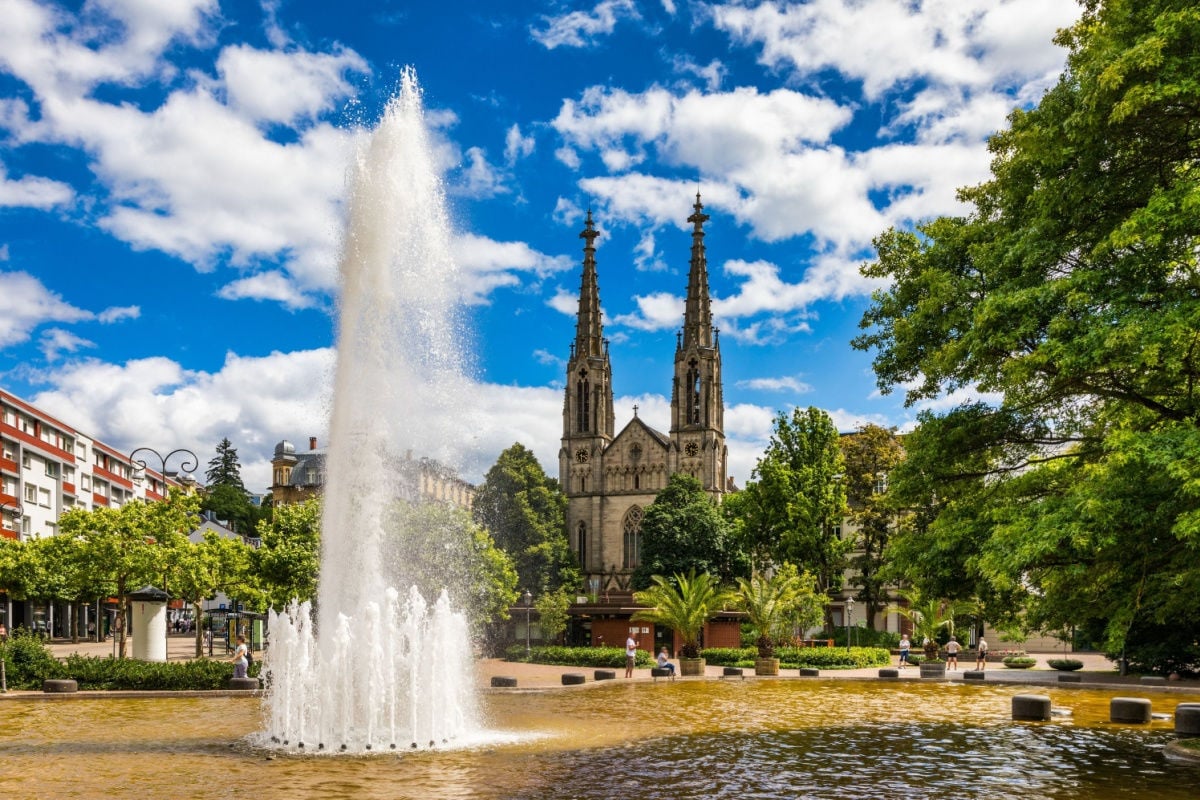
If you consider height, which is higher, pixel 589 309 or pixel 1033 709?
pixel 589 309

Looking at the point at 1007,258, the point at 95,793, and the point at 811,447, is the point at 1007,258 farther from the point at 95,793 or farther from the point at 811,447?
the point at 811,447

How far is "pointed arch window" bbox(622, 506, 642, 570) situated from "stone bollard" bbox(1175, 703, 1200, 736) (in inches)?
3162

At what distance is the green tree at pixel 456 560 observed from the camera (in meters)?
48.8

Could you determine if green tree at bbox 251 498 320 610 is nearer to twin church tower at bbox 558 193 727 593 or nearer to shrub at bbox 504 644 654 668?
shrub at bbox 504 644 654 668

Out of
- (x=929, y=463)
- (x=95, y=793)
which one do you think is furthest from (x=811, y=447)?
(x=95, y=793)

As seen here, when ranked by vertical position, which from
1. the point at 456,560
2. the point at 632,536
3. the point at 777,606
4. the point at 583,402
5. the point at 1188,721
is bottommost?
the point at 777,606

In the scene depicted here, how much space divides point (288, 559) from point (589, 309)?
65222 millimetres

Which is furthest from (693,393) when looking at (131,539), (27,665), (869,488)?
(27,665)

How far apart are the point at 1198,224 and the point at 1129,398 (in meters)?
3.18

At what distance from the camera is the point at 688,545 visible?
81938 millimetres

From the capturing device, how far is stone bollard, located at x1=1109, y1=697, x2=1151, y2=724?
2216 centimetres

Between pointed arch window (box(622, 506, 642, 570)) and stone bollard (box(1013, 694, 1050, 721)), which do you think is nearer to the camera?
stone bollard (box(1013, 694, 1050, 721))

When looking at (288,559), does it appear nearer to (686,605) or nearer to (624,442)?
(686,605)

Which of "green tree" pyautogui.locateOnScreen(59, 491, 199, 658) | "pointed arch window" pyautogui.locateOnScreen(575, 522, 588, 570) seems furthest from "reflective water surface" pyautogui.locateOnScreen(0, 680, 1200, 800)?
"pointed arch window" pyautogui.locateOnScreen(575, 522, 588, 570)
